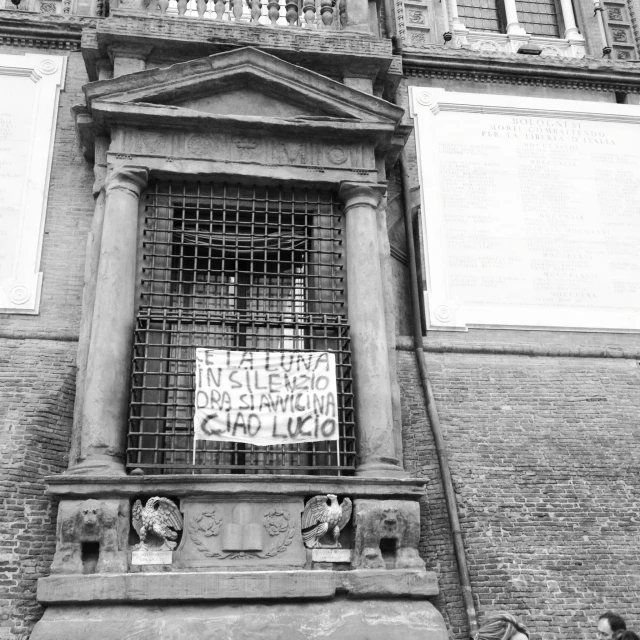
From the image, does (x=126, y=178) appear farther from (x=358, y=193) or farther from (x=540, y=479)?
(x=540, y=479)

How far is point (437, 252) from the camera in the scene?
10016 millimetres

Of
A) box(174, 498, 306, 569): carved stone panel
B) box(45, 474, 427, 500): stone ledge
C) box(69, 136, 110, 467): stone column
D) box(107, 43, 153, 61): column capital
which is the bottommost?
box(174, 498, 306, 569): carved stone panel

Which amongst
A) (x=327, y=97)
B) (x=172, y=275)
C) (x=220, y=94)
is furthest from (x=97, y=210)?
(x=327, y=97)

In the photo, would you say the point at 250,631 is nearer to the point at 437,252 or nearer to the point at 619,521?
the point at 619,521

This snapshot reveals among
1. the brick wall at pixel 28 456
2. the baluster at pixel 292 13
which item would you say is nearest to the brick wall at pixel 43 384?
the brick wall at pixel 28 456

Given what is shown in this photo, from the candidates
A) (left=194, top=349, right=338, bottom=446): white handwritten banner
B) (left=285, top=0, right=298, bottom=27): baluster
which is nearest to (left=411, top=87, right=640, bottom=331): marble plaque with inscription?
(left=285, top=0, right=298, bottom=27): baluster

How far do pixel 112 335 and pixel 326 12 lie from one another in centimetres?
467

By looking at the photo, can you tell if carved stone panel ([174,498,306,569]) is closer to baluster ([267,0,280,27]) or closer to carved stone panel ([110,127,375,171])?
carved stone panel ([110,127,375,171])

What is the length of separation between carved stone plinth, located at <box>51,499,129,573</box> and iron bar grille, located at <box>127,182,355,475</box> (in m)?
0.58

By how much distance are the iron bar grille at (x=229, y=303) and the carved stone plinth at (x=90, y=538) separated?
22.8 inches

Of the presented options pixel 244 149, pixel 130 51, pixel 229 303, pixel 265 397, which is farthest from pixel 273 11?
pixel 265 397

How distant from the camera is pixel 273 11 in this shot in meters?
10.2

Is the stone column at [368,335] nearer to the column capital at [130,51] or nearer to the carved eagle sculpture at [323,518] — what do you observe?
the carved eagle sculpture at [323,518]

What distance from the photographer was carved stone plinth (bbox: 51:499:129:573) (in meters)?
7.43
